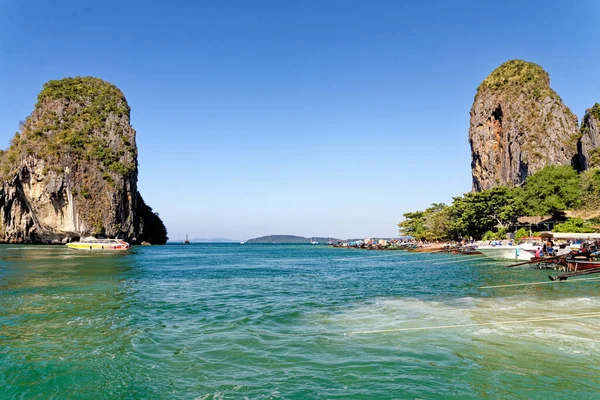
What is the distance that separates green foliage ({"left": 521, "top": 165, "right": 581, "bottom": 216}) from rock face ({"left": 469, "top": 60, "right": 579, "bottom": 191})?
27.4 meters

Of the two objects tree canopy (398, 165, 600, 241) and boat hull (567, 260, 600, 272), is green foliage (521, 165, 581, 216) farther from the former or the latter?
boat hull (567, 260, 600, 272)

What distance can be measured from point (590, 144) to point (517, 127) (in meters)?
26.3

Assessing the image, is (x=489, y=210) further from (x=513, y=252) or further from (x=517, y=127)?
(x=517, y=127)

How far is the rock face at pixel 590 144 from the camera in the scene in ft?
287

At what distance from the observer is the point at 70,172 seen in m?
107

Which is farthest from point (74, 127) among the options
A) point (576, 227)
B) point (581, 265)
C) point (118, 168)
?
point (581, 265)

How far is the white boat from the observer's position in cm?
3947

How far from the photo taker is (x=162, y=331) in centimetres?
1320

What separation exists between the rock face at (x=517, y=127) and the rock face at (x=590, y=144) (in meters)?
9.21

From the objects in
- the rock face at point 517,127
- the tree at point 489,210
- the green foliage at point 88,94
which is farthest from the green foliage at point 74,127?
the rock face at point 517,127

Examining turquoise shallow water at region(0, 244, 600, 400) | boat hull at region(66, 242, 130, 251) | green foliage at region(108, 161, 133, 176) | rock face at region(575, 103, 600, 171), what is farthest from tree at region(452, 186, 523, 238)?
green foliage at region(108, 161, 133, 176)

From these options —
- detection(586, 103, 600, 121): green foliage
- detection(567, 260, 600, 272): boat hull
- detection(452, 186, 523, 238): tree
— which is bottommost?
detection(567, 260, 600, 272): boat hull

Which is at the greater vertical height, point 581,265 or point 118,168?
point 118,168

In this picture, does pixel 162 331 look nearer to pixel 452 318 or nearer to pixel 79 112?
pixel 452 318
